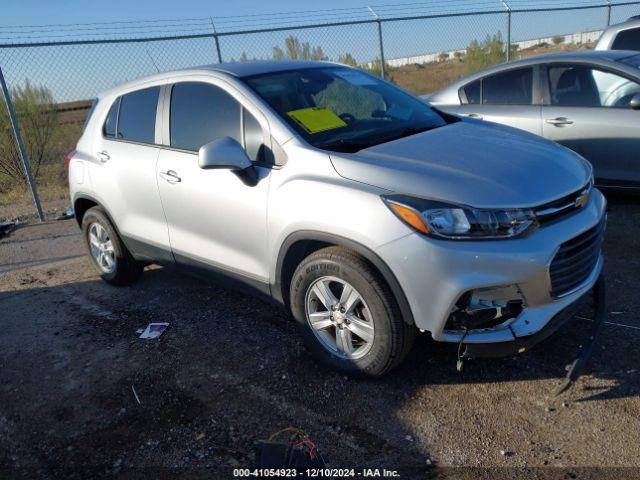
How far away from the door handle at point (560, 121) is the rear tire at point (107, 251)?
434cm

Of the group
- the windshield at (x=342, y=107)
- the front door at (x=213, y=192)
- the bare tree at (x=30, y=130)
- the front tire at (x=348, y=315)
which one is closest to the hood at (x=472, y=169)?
the windshield at (x=342, y=107)

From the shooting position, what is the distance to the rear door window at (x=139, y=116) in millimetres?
4422

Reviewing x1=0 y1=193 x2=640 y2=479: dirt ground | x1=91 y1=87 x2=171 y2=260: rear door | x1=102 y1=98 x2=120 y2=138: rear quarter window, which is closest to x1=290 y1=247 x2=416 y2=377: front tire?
x1=0 y1=193 x2=640 y2=479: dirt ground

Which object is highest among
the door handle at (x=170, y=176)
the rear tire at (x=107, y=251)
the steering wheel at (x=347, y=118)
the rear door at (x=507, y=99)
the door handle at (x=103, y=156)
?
the steering wheel at (x=347, y=118)

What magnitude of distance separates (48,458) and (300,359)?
1.50 meters

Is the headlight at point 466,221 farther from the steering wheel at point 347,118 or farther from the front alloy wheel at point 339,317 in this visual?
the steering wheel at point 347,118

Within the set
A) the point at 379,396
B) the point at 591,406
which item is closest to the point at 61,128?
the point at 379,396

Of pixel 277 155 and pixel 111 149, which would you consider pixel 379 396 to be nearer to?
pixel 277 155

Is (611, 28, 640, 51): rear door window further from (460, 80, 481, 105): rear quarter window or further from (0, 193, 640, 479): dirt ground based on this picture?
(0, 193, 640, 479): dirt ground

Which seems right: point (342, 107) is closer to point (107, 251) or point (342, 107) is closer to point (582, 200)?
point (582, 200)

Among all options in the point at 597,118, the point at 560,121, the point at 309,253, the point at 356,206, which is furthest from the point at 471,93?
the point at 356,206

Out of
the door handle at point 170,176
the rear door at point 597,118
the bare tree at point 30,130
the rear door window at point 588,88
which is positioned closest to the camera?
the door handle at point 170,176

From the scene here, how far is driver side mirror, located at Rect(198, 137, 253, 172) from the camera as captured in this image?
335cm

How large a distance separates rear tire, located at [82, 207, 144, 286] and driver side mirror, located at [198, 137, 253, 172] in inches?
77.9
